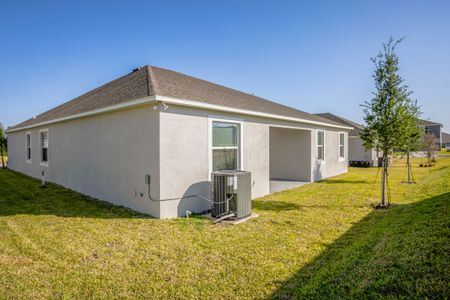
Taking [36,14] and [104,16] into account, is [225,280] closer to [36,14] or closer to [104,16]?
[104,16]

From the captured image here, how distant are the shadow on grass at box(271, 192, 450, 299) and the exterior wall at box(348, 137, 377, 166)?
2120 centimetres

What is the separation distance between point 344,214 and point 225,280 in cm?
485

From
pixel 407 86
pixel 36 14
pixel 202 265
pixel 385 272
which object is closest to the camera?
pixel 385 272

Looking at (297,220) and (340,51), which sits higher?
(340,51)

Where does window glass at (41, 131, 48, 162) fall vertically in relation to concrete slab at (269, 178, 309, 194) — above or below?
above

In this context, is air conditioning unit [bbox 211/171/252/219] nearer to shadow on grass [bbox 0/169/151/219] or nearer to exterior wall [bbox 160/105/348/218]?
exterior wall [bbox 160/105/348/218]

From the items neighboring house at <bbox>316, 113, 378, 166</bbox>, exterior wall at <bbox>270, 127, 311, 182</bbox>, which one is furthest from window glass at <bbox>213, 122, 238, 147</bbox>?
neighboring house at <bbox>316, 113, 378, 166</bbox>

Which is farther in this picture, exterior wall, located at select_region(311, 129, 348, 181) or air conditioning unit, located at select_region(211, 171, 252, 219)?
exterior wall, located at select_region(311, 129, 348, 181)

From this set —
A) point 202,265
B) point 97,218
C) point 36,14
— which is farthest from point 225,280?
point 36,14

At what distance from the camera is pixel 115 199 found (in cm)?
813

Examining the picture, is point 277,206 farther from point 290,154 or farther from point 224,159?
point 290,154

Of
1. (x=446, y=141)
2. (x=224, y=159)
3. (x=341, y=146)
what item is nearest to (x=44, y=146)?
(x=224, y=159)

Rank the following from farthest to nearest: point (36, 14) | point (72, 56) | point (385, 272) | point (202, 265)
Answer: point (72, 56) < point (36, 14) < point (202, 265) < point (385, 272)

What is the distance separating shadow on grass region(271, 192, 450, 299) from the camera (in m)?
2.87
